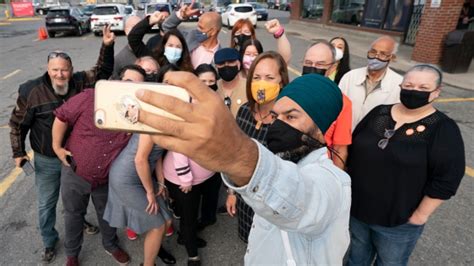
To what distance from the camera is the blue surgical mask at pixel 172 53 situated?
3410mm

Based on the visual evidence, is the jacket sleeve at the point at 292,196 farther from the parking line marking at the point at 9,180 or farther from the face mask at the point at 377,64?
the parking line marking at the point at 9,180

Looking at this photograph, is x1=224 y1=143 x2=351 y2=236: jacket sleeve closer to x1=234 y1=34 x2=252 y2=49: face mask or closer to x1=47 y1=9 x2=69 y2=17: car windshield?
x1=234 y1=34 x2=252 y2=49: face mask

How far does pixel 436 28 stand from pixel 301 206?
1014cm

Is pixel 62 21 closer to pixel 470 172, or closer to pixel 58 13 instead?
pixel 58 13

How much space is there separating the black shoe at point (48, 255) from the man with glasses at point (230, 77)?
205 centimetres

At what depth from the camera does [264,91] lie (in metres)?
2.20

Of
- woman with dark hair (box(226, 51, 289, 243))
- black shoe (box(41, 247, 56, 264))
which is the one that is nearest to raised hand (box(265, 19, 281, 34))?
woman with dark hair (box(226, 51, 289, 243))

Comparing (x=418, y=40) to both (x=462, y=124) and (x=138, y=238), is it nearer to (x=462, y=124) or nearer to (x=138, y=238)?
(x=462, y=124)

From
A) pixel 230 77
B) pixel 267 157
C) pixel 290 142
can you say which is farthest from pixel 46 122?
pixel 267 157

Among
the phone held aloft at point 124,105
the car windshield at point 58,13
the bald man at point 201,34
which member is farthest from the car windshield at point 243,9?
the phone held aloft at point 124,105

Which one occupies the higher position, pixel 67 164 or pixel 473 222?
pixel 67 164

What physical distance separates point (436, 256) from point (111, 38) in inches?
144

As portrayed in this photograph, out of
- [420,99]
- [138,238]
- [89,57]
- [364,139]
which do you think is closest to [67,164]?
[138,238]

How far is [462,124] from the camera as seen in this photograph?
538 centimetres
